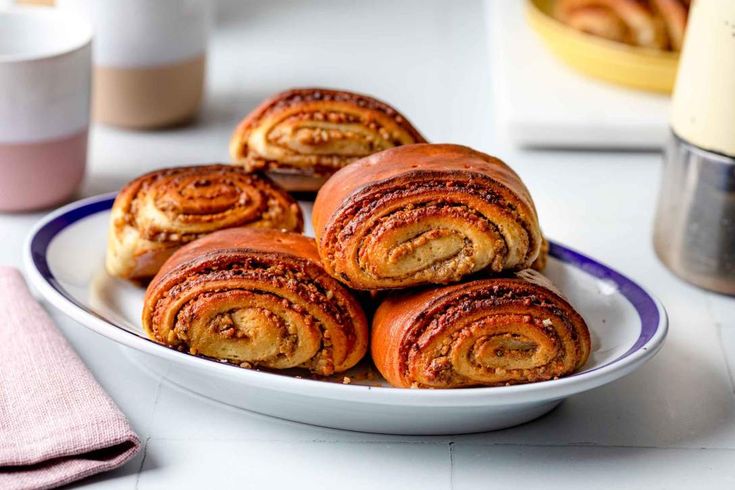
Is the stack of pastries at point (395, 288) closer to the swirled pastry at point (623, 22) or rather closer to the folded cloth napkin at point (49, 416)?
the folded cloth napkin at point (49, 416)

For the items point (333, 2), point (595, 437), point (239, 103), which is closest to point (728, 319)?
point (595, 437)

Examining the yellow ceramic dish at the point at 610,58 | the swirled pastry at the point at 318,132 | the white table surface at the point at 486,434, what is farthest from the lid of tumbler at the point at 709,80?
the yellow ceramic dish at the point at 610,58

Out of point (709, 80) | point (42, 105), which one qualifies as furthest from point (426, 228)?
point (42, 105)

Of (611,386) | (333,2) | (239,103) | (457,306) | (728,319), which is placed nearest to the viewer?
(457,306)

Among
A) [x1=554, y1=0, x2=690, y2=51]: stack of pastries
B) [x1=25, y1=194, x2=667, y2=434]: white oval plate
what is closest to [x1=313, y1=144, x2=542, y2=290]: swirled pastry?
[x1=25, y1=194, x2=667, y2=434]: white oval plate

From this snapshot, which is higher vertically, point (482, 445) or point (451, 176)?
point (451, 176)

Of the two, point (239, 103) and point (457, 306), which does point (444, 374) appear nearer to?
point (457, 306)

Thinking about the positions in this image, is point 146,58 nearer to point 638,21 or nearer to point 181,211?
point 181,211
